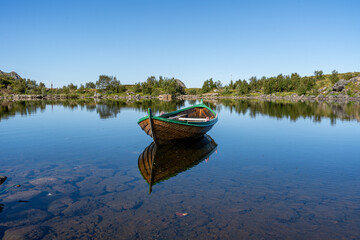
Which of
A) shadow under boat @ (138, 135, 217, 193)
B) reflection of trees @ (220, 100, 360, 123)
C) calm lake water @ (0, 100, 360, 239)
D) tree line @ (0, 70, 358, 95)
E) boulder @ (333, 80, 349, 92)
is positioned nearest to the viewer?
calm lake water @ (0, 100, 360, 239)

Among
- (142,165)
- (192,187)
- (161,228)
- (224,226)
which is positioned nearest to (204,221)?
(224,226)

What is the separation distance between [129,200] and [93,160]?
675 cm

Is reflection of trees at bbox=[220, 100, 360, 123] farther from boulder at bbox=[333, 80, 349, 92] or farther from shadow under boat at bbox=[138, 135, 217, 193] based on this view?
boulder at bbox=[333, 80, 349, 92]

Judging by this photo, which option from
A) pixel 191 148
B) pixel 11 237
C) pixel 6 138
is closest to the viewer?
pixel 11 237

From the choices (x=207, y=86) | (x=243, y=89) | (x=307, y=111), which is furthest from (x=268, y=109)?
(x=207, y=86)

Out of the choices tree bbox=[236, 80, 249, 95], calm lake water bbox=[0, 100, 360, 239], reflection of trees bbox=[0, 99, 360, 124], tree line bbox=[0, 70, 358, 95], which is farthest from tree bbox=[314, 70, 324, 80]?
calm lake water bbox=[0, 100, 360, 239]

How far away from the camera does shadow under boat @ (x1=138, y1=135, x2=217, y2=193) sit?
464 inches

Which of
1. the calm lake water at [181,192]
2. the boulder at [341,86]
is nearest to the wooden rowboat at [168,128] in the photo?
the calm lake water at [181,192]

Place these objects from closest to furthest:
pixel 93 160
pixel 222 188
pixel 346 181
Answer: pixel 222 188 → pixel 346 181 → pixel 93 160

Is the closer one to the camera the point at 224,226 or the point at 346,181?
the point at 224,226

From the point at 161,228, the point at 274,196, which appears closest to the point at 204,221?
the point at 161,228

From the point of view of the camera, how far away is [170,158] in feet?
48.2

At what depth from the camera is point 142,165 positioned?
13.3 metres

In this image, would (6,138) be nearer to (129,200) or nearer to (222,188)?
(129,200)
